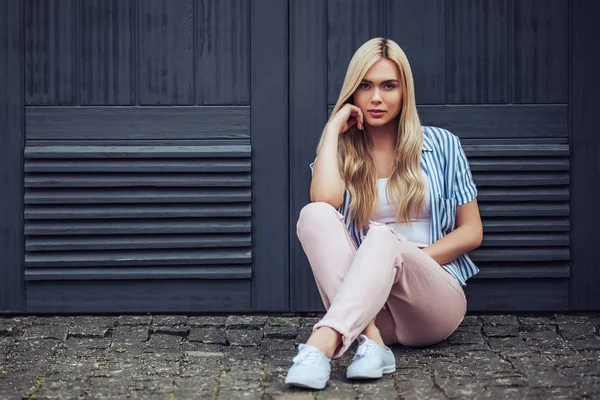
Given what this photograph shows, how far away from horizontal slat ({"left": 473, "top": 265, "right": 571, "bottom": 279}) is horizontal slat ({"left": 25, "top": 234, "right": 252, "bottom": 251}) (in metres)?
1.13

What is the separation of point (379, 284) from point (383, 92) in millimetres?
941

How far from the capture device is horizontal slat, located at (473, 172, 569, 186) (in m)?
4.92

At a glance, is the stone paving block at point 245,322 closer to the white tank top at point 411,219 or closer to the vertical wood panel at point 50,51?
the white tank top at point 411,219

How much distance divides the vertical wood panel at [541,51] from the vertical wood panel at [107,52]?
5.95ft

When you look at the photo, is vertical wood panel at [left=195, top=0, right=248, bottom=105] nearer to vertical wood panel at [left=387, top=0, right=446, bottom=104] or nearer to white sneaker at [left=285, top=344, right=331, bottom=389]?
vertical wood panel at [left=387, top=0, right=446, bottom=104]

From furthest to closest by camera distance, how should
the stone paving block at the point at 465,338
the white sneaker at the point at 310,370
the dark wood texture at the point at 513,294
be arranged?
the dark wood texture at the point at 513,294
the stone paving block at the point at 465,338
the white sneaker at the point at 310,370

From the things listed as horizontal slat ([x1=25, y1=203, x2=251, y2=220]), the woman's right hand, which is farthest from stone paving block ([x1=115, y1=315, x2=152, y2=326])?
the woman's right hand

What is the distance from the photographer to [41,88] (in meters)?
4.88

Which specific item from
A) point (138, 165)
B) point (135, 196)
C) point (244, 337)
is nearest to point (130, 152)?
point (138, 165)

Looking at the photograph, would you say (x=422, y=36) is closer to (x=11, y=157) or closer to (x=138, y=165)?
(x=138, y=165)

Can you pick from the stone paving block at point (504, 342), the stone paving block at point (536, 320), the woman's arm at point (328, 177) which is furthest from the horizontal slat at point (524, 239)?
the woman's arm at point (328, 177)

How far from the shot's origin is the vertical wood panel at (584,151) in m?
4.92

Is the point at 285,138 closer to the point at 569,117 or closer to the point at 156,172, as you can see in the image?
the point at 156,172

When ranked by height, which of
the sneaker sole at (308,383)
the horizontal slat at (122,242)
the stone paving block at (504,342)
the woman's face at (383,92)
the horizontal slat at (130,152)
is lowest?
the stone paving block at (504,342)
